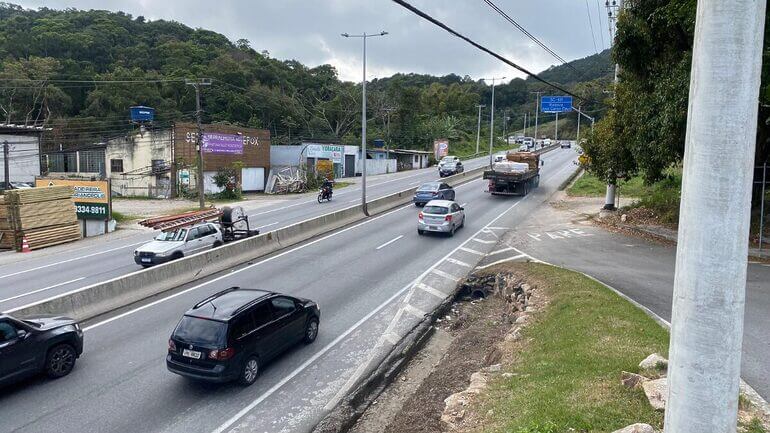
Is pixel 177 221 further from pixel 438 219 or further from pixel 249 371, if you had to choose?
pixel 249 371

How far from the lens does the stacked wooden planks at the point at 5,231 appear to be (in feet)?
89.1

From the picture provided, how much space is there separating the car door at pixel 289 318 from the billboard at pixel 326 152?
4913 centimetres

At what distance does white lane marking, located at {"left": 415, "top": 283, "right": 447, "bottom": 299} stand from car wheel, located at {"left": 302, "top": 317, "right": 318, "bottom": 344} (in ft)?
15.7

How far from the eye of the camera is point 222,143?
51219mm

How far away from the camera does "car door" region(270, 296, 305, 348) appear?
1145cm

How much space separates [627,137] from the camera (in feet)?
80.6

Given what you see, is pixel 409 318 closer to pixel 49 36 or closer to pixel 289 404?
pixel 289 404

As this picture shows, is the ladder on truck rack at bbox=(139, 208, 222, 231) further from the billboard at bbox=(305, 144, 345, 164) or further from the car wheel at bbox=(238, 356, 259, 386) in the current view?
the billboard at bbox=(305, 144, 345, 164)

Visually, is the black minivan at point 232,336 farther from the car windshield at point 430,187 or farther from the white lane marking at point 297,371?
the car windshield at point 430,187

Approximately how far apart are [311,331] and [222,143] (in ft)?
138

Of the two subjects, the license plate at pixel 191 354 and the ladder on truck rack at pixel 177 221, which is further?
the ladder on truck rack at pixel 177 221

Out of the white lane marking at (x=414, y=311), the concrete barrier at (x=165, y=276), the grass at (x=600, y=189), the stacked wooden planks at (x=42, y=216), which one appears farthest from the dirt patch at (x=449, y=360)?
the grass at (x=600, y=189)

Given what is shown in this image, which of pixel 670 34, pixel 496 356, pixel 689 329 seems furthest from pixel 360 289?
pixel 670 34

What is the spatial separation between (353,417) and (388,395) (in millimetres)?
1258
